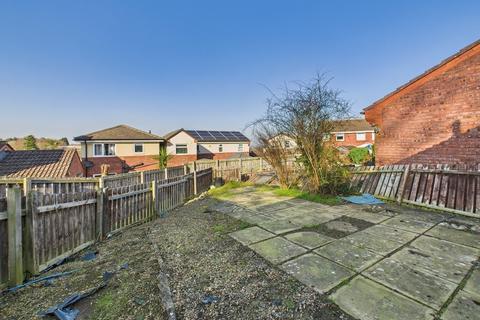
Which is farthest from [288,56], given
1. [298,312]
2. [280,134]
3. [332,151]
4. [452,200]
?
[298,312]

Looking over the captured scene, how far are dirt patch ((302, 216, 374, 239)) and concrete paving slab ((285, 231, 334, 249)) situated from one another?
7.7 inches

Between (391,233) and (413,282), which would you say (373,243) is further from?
(413,282)

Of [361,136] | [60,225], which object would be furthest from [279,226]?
[361,136]

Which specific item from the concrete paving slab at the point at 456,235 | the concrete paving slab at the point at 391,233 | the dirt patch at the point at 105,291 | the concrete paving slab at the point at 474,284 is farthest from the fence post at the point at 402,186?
the dirt patch at the point at 105,291

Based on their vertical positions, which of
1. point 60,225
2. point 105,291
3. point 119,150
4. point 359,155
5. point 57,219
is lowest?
point 105,291

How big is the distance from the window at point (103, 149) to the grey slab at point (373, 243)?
23.2 metres

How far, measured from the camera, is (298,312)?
88.7 inches

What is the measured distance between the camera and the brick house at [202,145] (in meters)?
26.6

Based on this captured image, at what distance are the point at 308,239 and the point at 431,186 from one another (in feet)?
15.4

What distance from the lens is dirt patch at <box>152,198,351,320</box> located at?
89.5 inches

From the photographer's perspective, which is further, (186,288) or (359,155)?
(359,155)

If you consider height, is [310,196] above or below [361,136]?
below

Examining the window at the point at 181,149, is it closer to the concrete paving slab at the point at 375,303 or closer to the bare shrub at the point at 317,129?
the bare shrub at the point at 317,129

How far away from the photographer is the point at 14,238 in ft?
10.2
